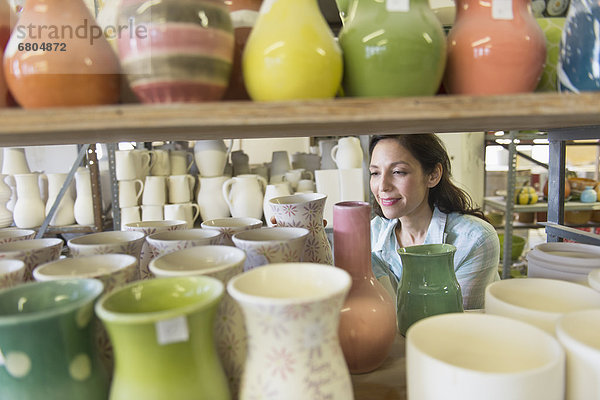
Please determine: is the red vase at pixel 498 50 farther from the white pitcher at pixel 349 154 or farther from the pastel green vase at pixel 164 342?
the white pitcher at pixel 349 154

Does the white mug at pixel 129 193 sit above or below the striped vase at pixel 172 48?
below

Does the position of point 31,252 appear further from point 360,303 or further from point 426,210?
point 426,210

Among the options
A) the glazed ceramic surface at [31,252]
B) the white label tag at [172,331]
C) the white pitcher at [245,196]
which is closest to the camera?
the white label tag at [172,331]

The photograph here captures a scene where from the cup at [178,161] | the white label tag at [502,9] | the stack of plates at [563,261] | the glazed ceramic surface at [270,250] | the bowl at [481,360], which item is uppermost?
the white label tag at [502,9]

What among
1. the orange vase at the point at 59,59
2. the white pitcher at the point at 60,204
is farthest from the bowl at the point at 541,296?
the white pitcher at the point at 60,204

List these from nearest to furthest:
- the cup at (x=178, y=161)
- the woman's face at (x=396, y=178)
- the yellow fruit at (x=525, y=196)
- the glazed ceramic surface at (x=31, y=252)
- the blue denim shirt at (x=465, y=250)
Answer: the glazed ceramic surface at (x=31, y=252) < the blue denim shirt at (x=465, y=250) < the woman's face at (x=396, y=178) < the cup at (x=178, y=161) < the yellow fruit at (x=525, y=196)

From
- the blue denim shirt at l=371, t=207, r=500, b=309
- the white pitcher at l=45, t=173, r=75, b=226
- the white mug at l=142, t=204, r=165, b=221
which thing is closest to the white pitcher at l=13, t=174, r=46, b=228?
the white pitcher at l=45, t=173, r=75, b=226

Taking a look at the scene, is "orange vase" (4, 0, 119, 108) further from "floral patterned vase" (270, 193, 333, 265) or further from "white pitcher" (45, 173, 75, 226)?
"white pitcher" (45, 173, 75, 226)

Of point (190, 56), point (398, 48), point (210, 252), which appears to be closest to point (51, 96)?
point (190, 56)

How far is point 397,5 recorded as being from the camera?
496mm

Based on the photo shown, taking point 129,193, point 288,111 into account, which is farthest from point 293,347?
point 129,193

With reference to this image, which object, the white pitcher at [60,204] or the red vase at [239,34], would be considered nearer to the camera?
the red vase at [239,34]

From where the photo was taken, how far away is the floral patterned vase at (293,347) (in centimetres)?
42

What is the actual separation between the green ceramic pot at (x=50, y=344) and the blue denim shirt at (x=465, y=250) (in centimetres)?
94
